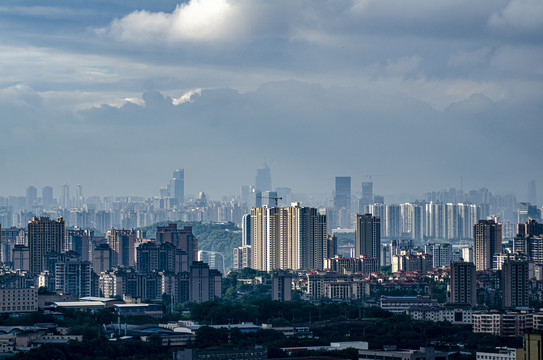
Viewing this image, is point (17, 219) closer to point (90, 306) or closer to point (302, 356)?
point (90, 306)

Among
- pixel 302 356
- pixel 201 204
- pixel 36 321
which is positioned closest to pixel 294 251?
pixel 36 321

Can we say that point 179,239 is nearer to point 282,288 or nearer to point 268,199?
point 282,288

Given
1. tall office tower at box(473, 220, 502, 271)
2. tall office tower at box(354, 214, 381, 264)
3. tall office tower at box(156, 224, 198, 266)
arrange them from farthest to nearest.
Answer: tall office tower at box(354, 214, 381, 264), tall office tower at box(156, 224, 198, 266), tall office tower at box(473, 220, 502, 271)

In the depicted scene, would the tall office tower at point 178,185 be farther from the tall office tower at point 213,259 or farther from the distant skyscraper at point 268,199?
the tall office tower at point 213,259

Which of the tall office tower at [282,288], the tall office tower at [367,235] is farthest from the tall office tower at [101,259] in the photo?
the tall office tower at [367,235]

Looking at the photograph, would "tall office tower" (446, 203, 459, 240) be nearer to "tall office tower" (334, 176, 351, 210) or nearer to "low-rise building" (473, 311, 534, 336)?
"tall office tower" (334, 176, 351, 210)

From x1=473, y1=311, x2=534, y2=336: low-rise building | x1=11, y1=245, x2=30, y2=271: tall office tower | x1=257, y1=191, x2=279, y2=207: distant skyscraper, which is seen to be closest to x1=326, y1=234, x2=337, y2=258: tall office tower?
x1=11, y1=245, x2=30, y2=271: tall office tower
